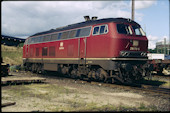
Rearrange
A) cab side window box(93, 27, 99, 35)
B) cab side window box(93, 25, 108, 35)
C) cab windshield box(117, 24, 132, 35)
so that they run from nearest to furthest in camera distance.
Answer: cab windshield box(117, 24, 132, 35) < cab side window box(93, 25, 108, 35) < cab side window box(93, 27, 99, 35)

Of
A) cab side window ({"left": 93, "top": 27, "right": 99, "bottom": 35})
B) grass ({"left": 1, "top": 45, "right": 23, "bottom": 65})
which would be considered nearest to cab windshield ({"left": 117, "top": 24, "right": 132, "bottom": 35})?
cab side window ({"left": 93, "top": 27, "right": 99, "bottom": 35})

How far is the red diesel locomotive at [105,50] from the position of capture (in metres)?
11.9

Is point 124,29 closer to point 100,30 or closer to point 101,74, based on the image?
point 100,30

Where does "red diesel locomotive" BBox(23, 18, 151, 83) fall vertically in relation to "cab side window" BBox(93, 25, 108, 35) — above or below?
below

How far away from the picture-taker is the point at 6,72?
16484mm

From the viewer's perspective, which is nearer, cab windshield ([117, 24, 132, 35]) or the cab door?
cab windshield ([117, 24, 132, 35])

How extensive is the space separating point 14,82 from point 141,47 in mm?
8386

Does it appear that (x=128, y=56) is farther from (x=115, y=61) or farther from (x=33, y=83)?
(x=33, y=83)

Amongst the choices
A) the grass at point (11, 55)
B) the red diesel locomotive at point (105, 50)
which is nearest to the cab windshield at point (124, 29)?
the red diesel locomotive at point (105, 50)

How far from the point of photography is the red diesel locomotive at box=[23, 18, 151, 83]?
1185 cm

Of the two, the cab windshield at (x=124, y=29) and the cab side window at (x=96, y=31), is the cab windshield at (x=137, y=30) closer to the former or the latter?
the cab windshield at (x=124, y=29)

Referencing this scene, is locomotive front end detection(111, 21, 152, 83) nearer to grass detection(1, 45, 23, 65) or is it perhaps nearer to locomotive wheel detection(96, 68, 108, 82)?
locomotive wheel detection(96, 68, 108, 82)

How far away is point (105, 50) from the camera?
1222 centimetres

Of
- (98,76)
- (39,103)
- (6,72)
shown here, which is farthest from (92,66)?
(6,72)
